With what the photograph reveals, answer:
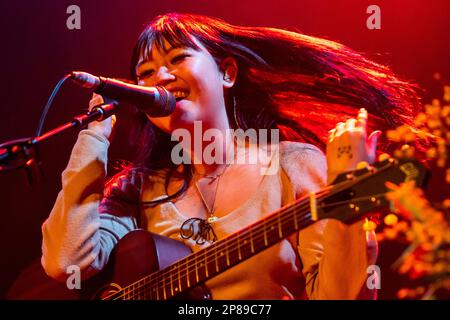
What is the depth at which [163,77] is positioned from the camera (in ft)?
5.73

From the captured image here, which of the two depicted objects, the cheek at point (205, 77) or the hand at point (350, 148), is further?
the cheek at point (205, 77)

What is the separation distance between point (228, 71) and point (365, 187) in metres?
0.79

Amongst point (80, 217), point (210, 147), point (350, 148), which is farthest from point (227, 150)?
point (350, 148)

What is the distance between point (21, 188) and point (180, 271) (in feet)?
2.76

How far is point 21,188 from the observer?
82.7 inches

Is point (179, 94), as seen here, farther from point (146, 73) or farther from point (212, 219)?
point (212, 219)

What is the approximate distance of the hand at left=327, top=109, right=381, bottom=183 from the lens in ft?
4.31

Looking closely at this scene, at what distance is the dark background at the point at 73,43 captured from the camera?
1925 mm

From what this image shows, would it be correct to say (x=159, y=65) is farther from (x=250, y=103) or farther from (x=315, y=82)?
(x=315, y=82)

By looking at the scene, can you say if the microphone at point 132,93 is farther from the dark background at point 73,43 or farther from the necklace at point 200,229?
the dark background at point 73,43

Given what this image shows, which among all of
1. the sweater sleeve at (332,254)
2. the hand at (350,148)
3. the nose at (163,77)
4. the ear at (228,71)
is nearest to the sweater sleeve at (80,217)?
the nose at (163,77)

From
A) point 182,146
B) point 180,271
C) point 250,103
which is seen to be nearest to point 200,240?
point 180,271

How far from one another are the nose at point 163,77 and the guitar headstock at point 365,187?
666mm
